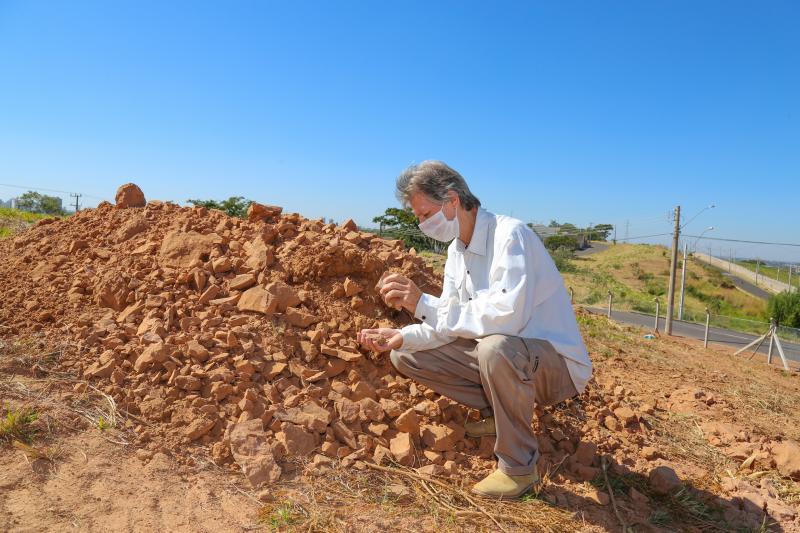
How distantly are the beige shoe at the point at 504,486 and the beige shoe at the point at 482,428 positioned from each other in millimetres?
359

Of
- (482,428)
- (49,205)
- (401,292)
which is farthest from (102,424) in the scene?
(49,205)

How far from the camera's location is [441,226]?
241 centimetres

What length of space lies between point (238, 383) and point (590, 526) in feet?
5.58

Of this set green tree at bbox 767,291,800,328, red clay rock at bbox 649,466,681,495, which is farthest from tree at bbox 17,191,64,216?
green tree at bbox 767,291,800,328

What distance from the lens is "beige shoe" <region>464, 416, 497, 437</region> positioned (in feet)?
8.26

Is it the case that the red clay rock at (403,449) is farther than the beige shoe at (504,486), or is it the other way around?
the red clay rock at (403,449)

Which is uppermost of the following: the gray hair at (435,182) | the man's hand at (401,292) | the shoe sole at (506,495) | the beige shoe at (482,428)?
the gray hair at (435,182)

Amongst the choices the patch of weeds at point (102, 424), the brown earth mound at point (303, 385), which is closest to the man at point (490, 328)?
the brown earth mound at point (303, 385)

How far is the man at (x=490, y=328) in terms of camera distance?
2.11 m

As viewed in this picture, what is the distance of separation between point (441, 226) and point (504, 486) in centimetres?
115

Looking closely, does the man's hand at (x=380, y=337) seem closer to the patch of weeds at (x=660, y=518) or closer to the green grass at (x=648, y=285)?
the patch of weeds at (x=660, y=518)

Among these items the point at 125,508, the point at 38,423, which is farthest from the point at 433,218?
the point at 38,423

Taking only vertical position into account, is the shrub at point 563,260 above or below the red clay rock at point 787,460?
above

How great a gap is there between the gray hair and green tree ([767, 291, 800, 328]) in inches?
1155
